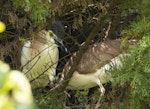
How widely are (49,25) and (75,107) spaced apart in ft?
1.48

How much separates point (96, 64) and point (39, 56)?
274 mm

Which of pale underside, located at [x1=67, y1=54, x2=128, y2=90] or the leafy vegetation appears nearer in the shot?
the leafy vegetation

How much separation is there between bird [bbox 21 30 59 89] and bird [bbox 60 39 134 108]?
9 centimetres

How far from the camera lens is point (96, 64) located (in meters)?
1.65

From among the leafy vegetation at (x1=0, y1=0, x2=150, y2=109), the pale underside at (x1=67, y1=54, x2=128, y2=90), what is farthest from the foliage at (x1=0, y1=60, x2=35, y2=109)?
the pale underside at (x1=67, y1=54, x2=128, y2=90)

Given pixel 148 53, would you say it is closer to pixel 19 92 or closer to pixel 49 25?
pixel 49 25

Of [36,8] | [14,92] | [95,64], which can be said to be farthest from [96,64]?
[14,92]

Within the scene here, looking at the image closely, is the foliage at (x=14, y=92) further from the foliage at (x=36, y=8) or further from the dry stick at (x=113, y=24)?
the dry stick at (x=113, y=24)

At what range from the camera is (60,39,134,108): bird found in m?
1.62

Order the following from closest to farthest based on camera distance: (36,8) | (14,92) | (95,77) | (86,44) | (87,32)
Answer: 1. (14,92)
2. (36,8)
3. (86,44)
4. (95,77)
5. (87,32)

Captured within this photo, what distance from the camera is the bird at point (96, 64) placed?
5.30ft

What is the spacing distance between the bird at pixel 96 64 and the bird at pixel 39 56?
9cm

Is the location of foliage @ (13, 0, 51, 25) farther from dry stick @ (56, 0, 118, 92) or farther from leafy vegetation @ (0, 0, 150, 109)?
dry stick @ (56, 0, 118, 92)

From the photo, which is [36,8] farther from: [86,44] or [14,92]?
[14,92]
